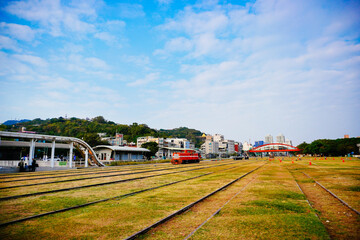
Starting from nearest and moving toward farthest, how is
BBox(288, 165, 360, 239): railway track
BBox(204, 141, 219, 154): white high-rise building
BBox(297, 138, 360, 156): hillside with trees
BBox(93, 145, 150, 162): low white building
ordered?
BBox(288, 165, 360, 239): railway track
BBox(93, 145, 150, 162): low white building
BBox(297, 138, 360, 156): hillside with trees
BBox(204, 141, 219, 154): white high-rise building

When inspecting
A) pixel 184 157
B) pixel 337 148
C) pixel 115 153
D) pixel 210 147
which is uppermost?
pixel 210 147

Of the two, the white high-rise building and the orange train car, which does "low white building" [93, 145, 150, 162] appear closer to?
the orange train car

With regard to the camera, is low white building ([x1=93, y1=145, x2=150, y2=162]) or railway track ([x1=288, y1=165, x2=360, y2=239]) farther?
low white building ([x1=93, y1=145, x2=150, y2=162])

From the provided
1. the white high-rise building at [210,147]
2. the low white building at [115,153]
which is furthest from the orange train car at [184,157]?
the white high-rise building at [210,147]

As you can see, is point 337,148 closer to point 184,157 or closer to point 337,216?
point 184,157

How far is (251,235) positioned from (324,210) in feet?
14.7

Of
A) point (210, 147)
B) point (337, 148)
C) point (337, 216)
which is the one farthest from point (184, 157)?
point (210, 147)

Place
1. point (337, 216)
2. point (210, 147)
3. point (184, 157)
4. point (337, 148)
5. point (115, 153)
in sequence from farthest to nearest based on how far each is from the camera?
point (210, 147)
point (337, 148)
point (115, 153)
point (184, 157)
point (337, 216)

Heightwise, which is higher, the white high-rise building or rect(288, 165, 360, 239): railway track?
the white high-rise building

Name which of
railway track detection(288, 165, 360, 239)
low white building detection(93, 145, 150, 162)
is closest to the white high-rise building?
low white building detection(93, 145, 150, 162)

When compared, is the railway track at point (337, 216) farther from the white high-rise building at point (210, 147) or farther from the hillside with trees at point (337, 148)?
the white high-rise building at point (210, 147)

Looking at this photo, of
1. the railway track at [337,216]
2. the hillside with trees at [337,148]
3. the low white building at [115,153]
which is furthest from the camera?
the hillside with trees at [337,148]

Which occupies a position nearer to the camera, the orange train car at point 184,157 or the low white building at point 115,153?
the orange train car at point 184,157

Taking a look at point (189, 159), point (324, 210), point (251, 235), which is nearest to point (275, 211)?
point (324, 210)
